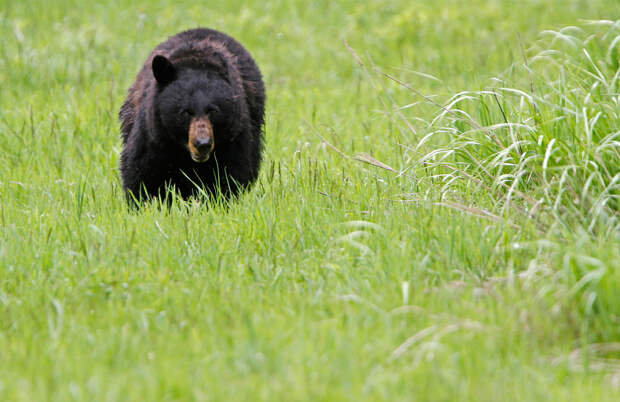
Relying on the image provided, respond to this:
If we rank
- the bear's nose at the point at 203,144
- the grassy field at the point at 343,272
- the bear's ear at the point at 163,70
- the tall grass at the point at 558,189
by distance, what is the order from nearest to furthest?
the grassy field at the point at 343,272
the tall grass at the point at 558,189
the bear's nose at the point at 203,144
the bear's ear at the point at 163,70

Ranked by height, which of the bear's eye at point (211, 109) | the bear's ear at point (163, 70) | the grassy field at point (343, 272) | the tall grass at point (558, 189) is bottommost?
the grassy field at point (343, 272)

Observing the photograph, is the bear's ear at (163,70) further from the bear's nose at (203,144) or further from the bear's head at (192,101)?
the bear's nose at (203,144)

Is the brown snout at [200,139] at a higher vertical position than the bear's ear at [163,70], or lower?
lower

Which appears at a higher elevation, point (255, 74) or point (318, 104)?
point (255, 74)

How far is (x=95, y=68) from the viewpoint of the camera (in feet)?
28.8

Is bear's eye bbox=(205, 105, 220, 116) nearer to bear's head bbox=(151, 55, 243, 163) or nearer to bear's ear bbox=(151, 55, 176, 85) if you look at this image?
bear's head bbox=(151, 55, 243, 163)

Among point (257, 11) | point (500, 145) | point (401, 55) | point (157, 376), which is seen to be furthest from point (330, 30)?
point (157, 376)

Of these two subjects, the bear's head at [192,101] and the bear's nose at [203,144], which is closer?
the bear's nose at [203,144]

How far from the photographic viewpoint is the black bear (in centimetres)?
513

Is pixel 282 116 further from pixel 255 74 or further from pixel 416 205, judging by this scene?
pixel 416 205

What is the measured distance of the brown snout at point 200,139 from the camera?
4879mm

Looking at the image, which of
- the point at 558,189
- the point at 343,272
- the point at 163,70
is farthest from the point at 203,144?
the point at 558,189

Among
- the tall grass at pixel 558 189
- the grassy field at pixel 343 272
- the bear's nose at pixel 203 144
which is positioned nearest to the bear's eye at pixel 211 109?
the bear's nose at pixel 203 144

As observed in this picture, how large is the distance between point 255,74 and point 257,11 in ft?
20.5
